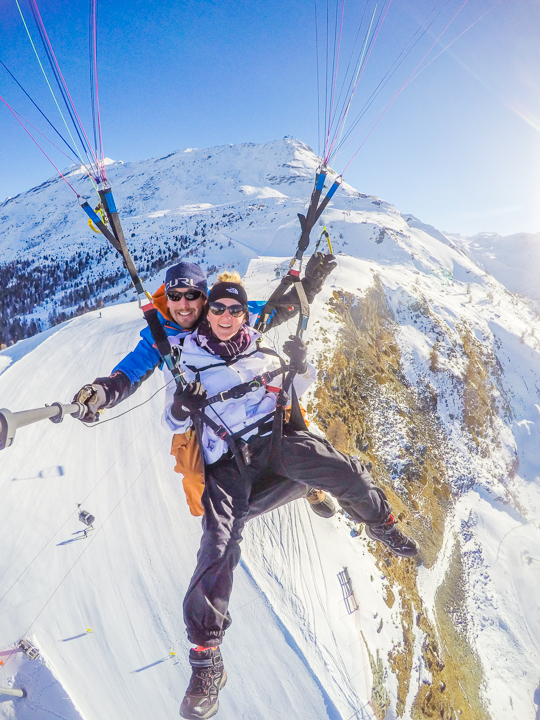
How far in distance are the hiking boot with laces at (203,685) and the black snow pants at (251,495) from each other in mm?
150

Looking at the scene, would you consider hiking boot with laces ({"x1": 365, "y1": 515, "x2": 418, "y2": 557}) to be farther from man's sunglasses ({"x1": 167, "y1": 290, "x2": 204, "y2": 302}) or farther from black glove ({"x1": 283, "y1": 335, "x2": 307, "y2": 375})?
man's sunglasses ({"x1": 167, "y1": 290, "x2": 204, "y2": 302})

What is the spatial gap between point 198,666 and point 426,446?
17.4m

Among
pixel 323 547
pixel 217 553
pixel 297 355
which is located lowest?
pixel 323 547

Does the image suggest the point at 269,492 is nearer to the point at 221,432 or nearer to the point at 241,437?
the point at 241,437

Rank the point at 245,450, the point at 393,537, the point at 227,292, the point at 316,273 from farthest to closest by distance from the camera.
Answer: the point at 316,273, the point at 393,537, the point at 227,292, the point at 245,450

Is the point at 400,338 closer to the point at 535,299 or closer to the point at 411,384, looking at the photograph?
the point at 411,384

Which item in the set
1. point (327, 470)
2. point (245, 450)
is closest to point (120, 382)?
point (245, 450)

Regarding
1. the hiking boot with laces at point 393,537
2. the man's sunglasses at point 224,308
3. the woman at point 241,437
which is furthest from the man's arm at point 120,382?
the hiking boot with laces at point 393,537

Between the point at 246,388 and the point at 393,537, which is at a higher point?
the point at 246,388

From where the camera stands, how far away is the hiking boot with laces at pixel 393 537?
150 inches

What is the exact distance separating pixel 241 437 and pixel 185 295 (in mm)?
1764

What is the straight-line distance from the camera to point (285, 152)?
159375mm

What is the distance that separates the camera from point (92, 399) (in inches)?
114

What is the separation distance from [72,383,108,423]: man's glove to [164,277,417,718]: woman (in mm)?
654
